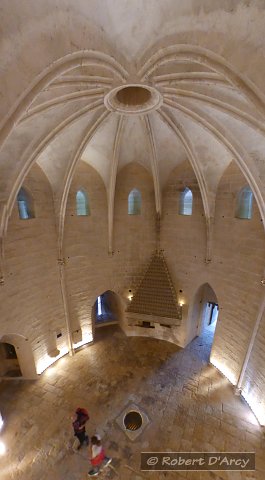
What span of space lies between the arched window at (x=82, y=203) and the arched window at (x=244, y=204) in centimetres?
720

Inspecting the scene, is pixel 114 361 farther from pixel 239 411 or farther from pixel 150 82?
pixel 150 82

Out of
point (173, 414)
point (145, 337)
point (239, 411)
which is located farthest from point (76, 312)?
point (239, 411)

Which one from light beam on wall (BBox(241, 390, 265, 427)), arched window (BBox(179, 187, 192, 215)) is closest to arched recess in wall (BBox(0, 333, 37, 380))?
light beam on wall (BBox(241, 390, 265, 427))

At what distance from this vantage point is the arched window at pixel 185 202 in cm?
1166

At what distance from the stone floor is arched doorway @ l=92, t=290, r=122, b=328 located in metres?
2.20

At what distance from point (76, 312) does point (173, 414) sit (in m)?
6.35

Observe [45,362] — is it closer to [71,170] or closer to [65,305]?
[65,305]

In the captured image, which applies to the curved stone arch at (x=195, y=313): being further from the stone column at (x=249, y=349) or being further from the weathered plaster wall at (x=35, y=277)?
the weathered plaster wall at (x=35, y=277)

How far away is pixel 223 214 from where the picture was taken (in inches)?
409

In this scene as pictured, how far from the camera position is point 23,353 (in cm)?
1036

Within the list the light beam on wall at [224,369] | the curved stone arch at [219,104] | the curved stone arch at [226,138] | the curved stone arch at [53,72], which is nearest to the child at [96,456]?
the light beam on wall at [224,369]

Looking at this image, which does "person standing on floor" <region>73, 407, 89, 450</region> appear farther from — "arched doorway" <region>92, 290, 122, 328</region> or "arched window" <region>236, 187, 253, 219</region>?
"arched window" <region>236, 187, 253, 219</region>

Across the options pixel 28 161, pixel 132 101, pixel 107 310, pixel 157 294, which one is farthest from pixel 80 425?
pixel 132 101

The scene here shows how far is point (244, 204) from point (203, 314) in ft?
23.3
